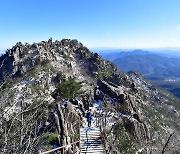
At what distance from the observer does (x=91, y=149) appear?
1975 cm

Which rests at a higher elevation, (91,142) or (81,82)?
(91,142)

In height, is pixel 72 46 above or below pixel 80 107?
above

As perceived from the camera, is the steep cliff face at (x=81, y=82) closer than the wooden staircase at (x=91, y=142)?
No

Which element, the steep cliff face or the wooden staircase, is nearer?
the wooden staircase

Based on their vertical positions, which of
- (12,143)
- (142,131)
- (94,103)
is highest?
(12,143)

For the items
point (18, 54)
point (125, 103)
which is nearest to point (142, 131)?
point (125, 103)

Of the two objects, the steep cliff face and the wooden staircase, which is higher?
the wooden staircase

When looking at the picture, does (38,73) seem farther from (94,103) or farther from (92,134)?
(92,134)

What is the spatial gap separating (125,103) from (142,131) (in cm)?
815

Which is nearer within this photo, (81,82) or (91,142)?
(91,142)

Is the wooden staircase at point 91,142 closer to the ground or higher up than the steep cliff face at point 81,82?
higher up

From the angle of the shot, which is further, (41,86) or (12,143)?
(41,86)

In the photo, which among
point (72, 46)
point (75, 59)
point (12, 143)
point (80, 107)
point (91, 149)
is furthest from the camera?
point (72, 46)

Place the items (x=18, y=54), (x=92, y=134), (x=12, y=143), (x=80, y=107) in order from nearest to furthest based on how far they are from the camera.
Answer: (x=12, y=143), (x=92, y=134), (x=80, y=107), (x=18, y=54)
